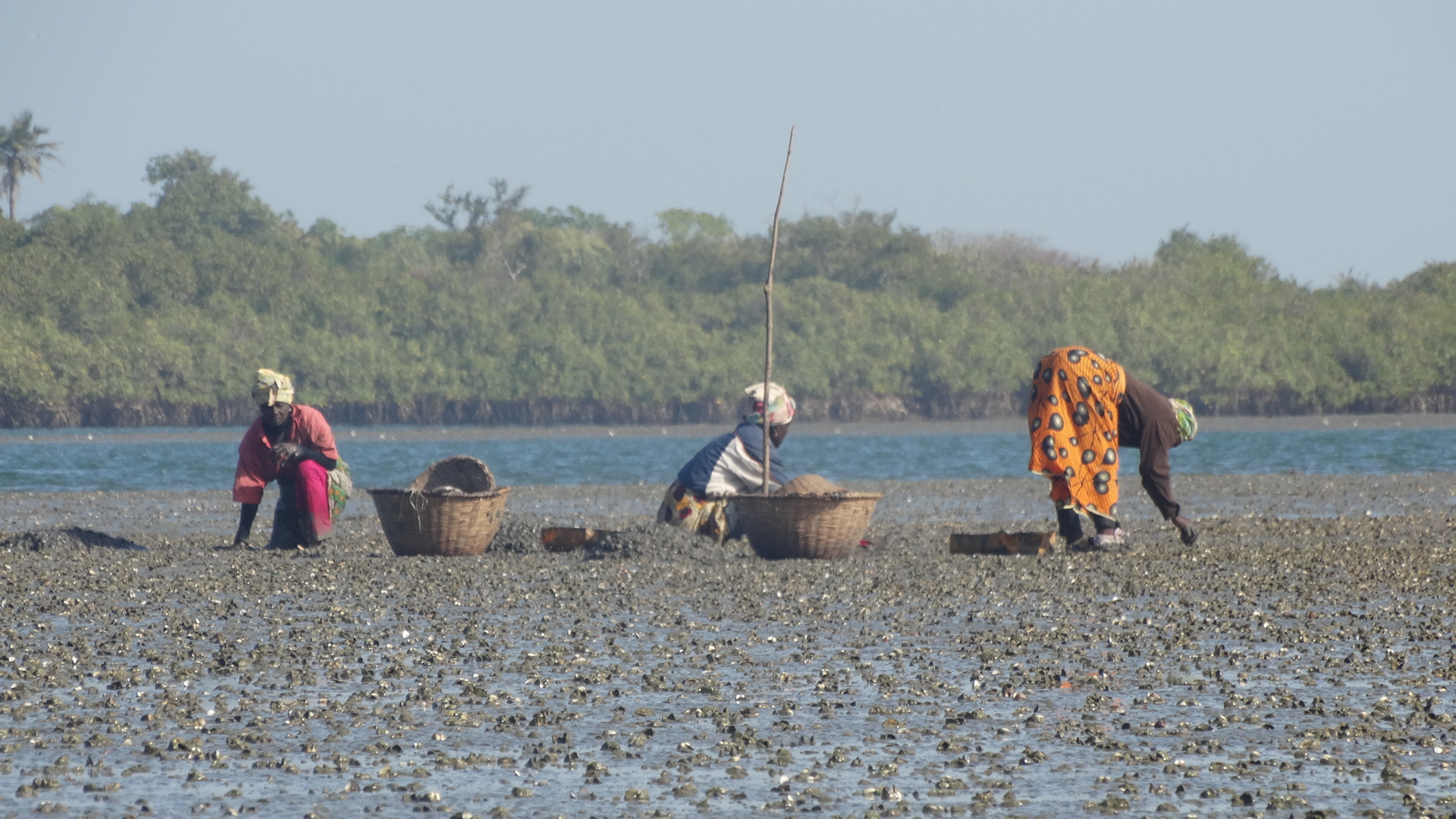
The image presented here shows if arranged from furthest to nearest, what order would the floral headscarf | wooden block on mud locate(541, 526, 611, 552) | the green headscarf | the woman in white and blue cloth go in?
wooden block on mud locate(541, 526, 611, 552)
the woman in white and blue cloth
the floral headscarf
the green headscarf

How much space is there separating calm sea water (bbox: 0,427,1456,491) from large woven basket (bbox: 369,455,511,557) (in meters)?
15.7

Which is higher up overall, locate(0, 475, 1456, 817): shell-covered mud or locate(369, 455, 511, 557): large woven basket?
locate(369, 455, 511, 557): large woven basket

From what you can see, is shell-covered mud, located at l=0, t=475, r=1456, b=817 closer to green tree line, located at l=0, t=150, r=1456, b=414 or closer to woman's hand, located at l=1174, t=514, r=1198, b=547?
woman's hand, located at l=1174, t=514, r=1198, b=547

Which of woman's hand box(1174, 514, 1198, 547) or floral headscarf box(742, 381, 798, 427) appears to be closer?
woman's hand box(1174, 514, 1198, 547)

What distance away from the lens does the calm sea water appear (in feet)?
101

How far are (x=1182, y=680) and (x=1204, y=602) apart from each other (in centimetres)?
261

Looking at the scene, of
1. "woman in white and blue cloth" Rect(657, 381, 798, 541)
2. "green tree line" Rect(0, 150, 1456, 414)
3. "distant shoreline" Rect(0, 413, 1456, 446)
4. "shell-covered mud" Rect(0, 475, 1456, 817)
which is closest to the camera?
"shell-covered mud" Rect(0, 475, 1456, 817)

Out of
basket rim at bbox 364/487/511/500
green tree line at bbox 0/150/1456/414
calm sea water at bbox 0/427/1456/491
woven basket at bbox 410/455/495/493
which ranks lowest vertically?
calm sea water at bbox 0/427/1456/491

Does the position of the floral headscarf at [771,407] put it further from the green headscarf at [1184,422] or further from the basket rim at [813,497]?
the green headscarf at [1184,422]

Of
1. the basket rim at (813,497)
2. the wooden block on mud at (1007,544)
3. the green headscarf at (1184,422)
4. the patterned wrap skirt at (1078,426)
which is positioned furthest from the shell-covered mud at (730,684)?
the green headscarf at (1184,422)

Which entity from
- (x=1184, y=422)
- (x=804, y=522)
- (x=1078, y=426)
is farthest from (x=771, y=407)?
(x=1184, y=422)

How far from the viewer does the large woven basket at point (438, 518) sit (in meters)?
12.1

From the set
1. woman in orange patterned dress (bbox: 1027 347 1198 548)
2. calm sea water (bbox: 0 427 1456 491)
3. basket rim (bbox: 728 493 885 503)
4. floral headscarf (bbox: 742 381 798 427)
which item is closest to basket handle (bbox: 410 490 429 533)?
basket rim (bbox: 728 493 885 503)

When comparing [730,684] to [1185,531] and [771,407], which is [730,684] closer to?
[771,407]
